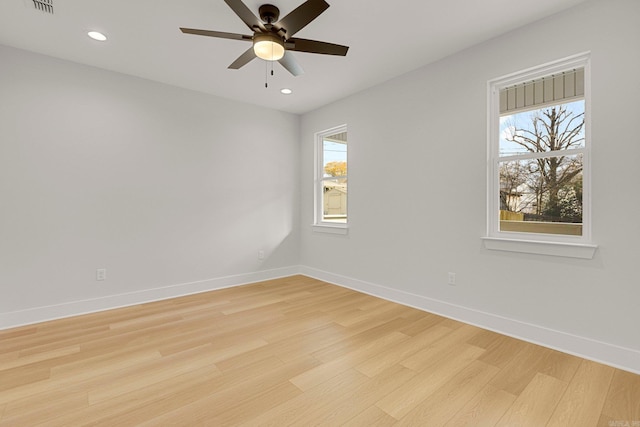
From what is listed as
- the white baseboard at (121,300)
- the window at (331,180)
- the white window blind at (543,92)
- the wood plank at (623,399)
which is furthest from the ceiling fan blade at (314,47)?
the white baseboard at (121,300)

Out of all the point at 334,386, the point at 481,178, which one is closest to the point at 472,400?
the point at 334,386

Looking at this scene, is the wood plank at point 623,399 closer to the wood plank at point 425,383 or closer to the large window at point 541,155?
the wood plank at point 425,383

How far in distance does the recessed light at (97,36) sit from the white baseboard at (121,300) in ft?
8.80

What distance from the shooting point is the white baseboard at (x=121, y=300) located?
117 inches

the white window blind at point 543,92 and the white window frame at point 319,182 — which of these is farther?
the white window frame at point 319,182

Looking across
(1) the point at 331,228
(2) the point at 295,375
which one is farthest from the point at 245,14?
(1) the point at 331,228

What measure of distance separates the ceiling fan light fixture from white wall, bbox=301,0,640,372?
1810 millimetres

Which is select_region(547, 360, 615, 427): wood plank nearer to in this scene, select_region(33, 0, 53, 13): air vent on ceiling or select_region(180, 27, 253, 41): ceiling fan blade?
select_region(180, 27, 253, 41): ceiling fan blade

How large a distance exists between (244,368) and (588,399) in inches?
86.7

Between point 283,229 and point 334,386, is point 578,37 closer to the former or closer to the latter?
point 334,386

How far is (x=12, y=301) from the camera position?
293cm

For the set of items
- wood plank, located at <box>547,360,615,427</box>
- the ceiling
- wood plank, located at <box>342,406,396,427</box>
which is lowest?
wood plank, located at <box>342,406,396,427</box>

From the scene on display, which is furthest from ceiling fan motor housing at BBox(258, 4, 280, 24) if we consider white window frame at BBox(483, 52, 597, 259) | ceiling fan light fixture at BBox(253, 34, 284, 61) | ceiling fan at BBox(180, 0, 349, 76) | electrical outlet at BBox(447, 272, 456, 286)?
electrical outlet at BBox(447, 272, 456, 286)

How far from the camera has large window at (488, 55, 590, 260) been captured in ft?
7.92
